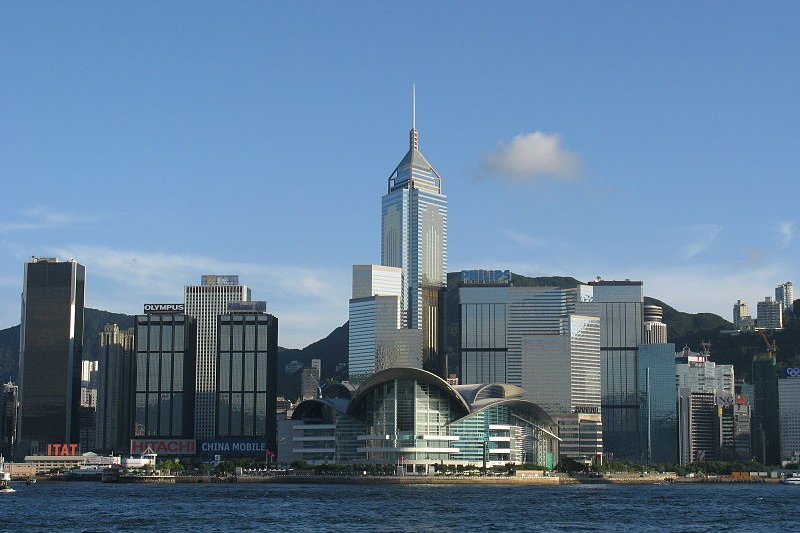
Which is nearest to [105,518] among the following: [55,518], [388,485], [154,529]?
[55,518]

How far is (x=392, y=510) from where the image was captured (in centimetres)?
11794

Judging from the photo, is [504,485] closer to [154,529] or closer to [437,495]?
[437,495]

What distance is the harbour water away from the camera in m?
101

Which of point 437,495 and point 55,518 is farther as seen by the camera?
point 437,495

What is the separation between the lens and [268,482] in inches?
7840

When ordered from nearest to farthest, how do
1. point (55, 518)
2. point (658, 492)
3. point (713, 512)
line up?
point (55, 518), point (713, 512), point (658, 492)

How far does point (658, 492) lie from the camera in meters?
173

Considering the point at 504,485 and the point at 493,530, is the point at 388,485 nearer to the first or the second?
the point at 504,485

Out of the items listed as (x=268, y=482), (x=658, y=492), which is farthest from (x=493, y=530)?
(x=268, y=482)

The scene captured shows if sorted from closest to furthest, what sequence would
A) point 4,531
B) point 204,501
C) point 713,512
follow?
1. point 4,531
2. point 713,512
3. point 204,501

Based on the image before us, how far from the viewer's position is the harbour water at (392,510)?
101000mm

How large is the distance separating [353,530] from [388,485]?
83436mm

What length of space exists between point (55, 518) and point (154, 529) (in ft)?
52.6

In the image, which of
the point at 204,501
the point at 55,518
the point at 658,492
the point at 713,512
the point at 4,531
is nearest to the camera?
the point at 4,531
